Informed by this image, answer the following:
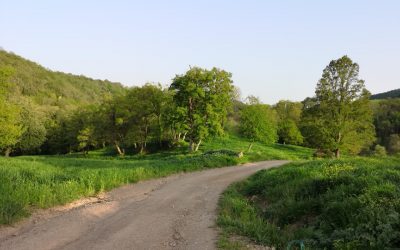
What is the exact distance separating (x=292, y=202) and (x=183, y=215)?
406 cm

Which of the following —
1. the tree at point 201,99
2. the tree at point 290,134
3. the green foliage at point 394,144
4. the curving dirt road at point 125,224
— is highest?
the tree at point 201,99

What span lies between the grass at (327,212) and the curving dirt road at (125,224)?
105 cm

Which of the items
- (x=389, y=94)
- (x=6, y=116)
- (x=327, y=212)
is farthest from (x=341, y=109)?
(x=389, y=94)

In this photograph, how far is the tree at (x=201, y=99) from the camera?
4341cm

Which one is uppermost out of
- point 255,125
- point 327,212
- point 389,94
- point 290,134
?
point 389,94

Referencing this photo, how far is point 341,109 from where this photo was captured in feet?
127

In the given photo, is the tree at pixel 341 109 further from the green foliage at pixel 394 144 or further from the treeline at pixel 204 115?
the green foliage at pixel 394 144

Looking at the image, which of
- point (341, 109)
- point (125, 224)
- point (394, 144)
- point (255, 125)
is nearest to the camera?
point (125, 224)

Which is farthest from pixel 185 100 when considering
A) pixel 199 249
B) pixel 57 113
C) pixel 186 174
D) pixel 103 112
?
pixel 57 113

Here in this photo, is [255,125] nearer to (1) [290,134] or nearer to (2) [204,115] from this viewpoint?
(2) [204,115]

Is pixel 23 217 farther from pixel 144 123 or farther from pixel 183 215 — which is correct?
pixel 144 123

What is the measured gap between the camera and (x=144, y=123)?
52.1 m

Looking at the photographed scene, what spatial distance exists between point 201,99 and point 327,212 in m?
34.8

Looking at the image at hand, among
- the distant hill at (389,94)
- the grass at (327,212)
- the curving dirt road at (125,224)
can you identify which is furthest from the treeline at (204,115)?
the distant hill at (389,94)
